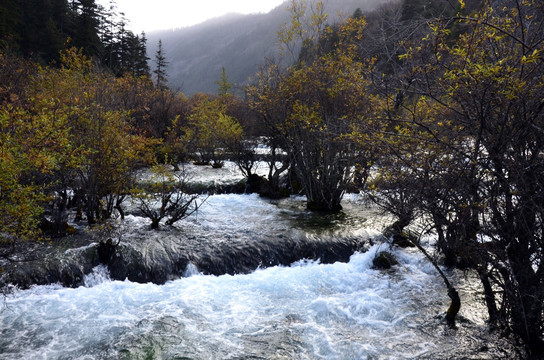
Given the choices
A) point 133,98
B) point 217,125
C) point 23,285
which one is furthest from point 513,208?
point 133,98

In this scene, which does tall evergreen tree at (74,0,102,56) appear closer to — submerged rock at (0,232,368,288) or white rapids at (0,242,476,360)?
submerged rock at (0,232,368,288)

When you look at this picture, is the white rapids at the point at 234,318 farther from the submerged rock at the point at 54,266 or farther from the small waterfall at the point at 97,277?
the submerged rock at the point at 54,266

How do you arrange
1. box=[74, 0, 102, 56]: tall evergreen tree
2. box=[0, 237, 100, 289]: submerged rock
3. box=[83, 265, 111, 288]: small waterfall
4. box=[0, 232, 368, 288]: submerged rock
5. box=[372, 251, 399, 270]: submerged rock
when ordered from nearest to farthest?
box=[0, 237, 100, 289]: submerged rock < box=[0, 232, 368, 288]: submerged rock < box=[83, 265, 111, 288]: small waterfall < box=[372, 251, 399, 270]: submerged rock < box=[74, 0, 102, 56]: tall evergreen tree

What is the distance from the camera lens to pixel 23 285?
8297 mm

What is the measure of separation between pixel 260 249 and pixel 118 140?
6258mm

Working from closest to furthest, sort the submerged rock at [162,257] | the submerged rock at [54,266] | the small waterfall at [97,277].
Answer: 1. the submerged rock at [54,266]
2. the submerged rock at [162,257]
3. the small waterfall at [97,277]

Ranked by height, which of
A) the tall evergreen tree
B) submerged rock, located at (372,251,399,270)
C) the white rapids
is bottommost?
the white rapids

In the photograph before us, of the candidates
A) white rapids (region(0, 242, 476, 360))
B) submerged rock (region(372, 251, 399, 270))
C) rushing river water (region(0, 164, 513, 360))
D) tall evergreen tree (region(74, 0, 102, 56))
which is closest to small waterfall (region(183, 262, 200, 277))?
rushing river water (region(0, 164, 513, 360))

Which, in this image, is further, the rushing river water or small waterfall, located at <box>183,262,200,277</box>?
small waterfall, located at <box>183,262,200,277</box>

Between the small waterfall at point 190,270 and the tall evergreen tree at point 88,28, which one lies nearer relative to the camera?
the small waterfall at point 190,270

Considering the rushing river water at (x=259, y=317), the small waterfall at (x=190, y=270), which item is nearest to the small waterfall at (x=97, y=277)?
the rushing river water at (x=259, y=317)

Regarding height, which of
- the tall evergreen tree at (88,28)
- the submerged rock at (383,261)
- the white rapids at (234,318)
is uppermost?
the tall evergreen tree at (88,28)

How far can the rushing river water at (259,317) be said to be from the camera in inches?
257

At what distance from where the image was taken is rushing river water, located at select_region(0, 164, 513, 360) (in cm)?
654
